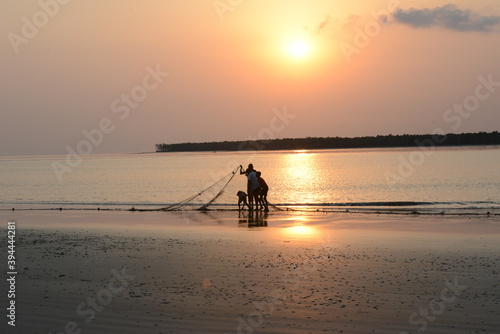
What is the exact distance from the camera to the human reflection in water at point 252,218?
77.4 ft

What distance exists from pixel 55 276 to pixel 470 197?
40.5m

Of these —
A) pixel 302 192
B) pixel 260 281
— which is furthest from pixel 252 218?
pixel 302 192

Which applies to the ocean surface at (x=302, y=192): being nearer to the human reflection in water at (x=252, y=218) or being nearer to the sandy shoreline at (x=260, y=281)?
the human reflection in water at (x=252, y=218)

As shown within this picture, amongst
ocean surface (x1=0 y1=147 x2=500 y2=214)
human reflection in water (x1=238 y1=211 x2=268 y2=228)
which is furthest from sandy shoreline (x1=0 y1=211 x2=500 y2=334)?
ocean surface (x1=0 y1=147 x2=500 y2=214)

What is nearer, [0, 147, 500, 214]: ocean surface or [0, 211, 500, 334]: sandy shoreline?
[0, 211, 500, 334]: sandy shoreline

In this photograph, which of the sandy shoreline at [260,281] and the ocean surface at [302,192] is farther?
the ocean surface at [302,192]

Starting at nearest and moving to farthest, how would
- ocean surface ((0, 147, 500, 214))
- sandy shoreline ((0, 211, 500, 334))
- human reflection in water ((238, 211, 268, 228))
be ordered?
1. sandy shoreline ((0, 211, 500, 334))
2. human reflection in water ((238, 211, 268, 228))
3. ocean surface ((0, 147, 500, 214))

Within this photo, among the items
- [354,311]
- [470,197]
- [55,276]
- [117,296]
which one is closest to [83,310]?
[117,296]

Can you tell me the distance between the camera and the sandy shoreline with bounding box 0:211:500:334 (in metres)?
8.97

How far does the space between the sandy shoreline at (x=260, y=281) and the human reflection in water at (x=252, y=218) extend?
2412mm

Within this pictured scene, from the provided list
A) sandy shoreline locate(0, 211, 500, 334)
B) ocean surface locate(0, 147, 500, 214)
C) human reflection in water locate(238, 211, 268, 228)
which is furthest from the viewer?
ocean surface locate(0, 147, 500, 214)

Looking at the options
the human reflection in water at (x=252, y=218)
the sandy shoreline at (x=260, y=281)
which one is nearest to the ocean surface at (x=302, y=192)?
the human reflection in water at (x=252, y=218)

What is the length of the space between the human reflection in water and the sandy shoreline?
2412 millimetres

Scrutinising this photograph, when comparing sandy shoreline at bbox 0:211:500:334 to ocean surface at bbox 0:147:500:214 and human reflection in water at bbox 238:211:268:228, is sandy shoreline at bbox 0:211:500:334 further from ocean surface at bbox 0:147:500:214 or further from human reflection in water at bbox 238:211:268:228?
ocean surface at bbox 0:147:500:214
